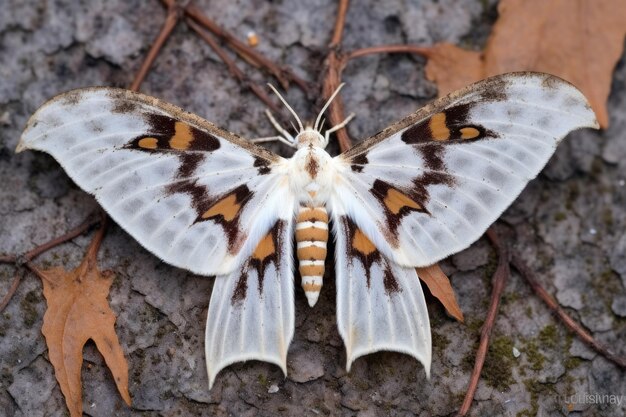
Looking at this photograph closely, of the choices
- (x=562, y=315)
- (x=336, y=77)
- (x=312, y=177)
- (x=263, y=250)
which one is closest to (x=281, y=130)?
(x=336, y=77)

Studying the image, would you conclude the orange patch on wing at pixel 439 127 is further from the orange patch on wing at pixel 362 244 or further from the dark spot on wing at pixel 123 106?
the dark spot on wing at pixel 123 106

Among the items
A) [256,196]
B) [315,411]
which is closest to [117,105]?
[256,196]

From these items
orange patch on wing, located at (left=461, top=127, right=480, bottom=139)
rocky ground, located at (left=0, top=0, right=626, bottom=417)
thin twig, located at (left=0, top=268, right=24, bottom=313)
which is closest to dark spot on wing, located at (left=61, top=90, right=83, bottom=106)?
rocky ground, located at (left=0, top=0, right=626, bottom=417)

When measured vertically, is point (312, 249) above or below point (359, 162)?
below

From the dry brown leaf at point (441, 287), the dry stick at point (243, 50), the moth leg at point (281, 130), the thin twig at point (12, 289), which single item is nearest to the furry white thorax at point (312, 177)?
the moth leg at point (281, 130)

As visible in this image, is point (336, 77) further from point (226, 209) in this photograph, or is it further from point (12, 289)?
point (12, 289)

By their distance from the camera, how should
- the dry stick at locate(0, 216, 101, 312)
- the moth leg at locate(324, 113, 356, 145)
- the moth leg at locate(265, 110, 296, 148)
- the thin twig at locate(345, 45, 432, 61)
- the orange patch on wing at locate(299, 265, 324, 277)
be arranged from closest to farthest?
the orange patch on wing at locate(299, 265, 324, 277) < the dry stick at locate(0, 216, 101, 312) < the moth leg at locate(324, 113, 356, 145) < the moth leg at locate(265, 110, 296, 148) < the thin twig at locate(345, 45, 432, 61)

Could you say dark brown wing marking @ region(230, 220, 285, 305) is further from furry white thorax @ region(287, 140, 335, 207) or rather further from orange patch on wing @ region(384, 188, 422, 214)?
orange patch on wing @ region(384, 188, 422, 214)
